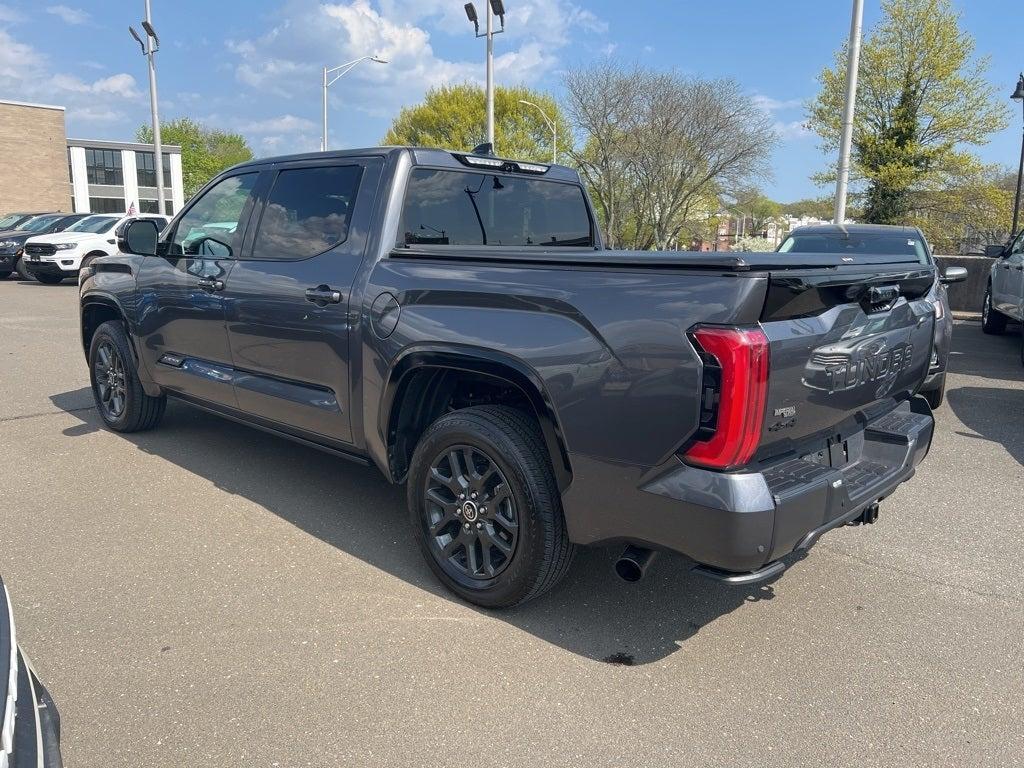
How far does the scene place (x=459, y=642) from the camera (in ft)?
10.2

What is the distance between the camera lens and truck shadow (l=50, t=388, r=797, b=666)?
3215 millimetres

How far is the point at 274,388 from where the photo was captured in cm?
424

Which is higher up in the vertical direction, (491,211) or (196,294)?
(491,211)

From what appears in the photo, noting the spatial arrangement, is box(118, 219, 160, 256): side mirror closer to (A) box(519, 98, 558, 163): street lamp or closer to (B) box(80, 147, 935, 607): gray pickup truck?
(B) box(80, 147, 935, 607): gray pickup truck

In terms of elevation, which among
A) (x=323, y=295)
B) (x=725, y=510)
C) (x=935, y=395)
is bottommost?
(x=935, y=395)

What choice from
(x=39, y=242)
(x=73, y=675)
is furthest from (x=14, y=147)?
(x=73, y=675)

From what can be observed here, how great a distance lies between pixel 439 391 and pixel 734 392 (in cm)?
163

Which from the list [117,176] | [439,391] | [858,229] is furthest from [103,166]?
[439,391]

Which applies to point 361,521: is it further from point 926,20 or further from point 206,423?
point 926,20

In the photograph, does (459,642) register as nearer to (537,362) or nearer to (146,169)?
(537,362)

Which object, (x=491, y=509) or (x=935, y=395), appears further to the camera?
(x=935, y=395)

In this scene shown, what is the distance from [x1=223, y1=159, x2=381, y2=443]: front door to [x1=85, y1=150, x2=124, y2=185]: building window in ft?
261

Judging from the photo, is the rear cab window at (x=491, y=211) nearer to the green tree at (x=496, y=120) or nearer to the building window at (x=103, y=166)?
the green tree at (x=496, y=120)

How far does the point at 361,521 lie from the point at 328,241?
4.99 ft
